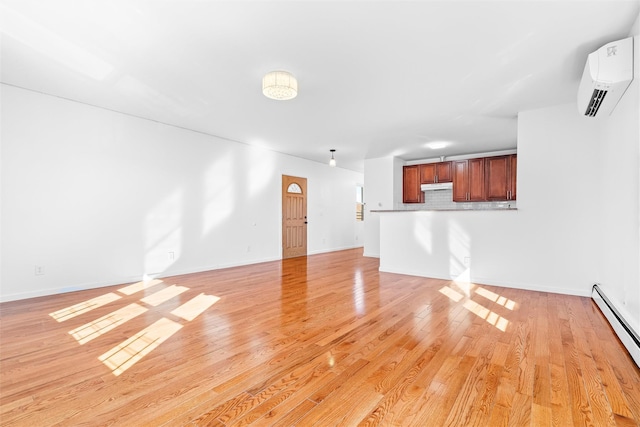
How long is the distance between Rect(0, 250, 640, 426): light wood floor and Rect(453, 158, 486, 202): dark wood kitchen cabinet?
3334 mm

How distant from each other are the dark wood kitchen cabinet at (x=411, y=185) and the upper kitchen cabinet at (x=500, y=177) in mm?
1590

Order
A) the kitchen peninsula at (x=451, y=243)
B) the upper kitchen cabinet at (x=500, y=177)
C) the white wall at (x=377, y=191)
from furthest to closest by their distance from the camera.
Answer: the white wall at (x=377, y=191) → the upper kitchen cabinet at (x=500, y=177) → the kitchen peninsula at (x=451, y=243)

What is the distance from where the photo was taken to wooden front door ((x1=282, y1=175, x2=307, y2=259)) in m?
7.68

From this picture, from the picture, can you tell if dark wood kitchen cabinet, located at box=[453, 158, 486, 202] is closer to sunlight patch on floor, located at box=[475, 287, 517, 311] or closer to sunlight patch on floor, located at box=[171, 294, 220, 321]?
sunlight patch on floor, located at box=[475, 287, 517, 311]

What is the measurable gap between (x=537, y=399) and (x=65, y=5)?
4.21 metres

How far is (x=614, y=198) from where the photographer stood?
320cm

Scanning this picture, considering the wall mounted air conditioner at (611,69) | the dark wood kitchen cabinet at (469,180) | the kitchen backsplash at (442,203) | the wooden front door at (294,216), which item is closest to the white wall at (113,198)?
the wooden front door at (294,216)

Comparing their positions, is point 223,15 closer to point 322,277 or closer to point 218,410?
point 218,410

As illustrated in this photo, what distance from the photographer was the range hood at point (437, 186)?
7339mm

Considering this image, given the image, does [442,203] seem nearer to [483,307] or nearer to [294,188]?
[294,188]

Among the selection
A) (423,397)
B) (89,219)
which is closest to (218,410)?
(423,397)

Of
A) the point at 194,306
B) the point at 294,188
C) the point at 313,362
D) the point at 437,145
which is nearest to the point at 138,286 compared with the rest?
the point at 194,306

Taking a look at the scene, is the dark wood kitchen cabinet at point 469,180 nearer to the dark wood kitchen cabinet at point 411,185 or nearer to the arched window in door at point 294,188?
the dark wood kitchen cabinet at point 411,185

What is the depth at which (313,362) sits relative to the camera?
220 cm
